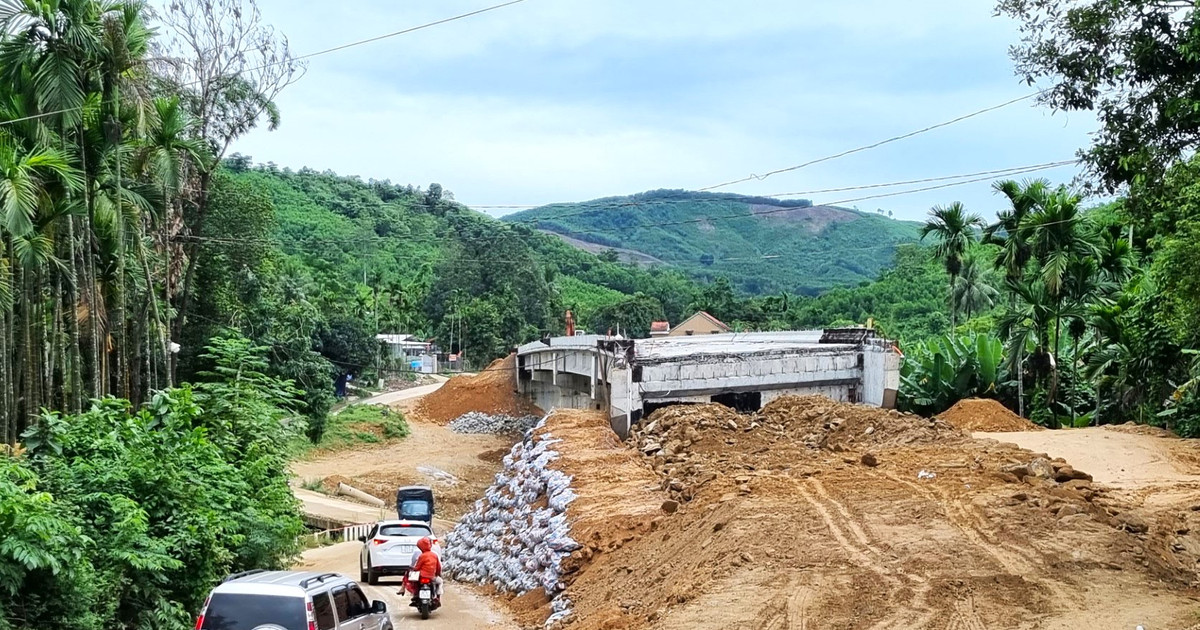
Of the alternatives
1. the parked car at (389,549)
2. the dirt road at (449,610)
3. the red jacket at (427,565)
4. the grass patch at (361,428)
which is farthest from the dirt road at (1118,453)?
the grass patch at (361,428)

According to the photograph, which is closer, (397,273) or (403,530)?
(403,530)

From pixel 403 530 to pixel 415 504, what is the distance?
10.9m

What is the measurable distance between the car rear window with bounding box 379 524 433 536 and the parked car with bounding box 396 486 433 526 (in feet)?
32.5

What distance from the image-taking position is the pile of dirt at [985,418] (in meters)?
30.8

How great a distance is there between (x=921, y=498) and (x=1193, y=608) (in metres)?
4.45

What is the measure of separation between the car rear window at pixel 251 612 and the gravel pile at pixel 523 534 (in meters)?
5.31

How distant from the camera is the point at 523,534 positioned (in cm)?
2114

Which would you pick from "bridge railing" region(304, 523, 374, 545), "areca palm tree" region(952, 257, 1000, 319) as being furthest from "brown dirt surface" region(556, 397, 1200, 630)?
"areca palm tree" region(952, 257, 1000, 319)

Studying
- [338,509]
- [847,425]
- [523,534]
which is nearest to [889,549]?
[523,534]

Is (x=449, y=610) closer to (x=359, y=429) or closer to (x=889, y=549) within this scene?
(x=889, y=549)

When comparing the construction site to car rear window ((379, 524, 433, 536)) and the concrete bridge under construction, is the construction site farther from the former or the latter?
car rear window ((379, 524, 433, 536))

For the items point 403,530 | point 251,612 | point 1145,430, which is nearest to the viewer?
point 251,612

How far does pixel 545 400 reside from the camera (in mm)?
53062

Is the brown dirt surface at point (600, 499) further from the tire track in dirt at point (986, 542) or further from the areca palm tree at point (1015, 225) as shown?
the areca palm tree at point (1015, 225)
